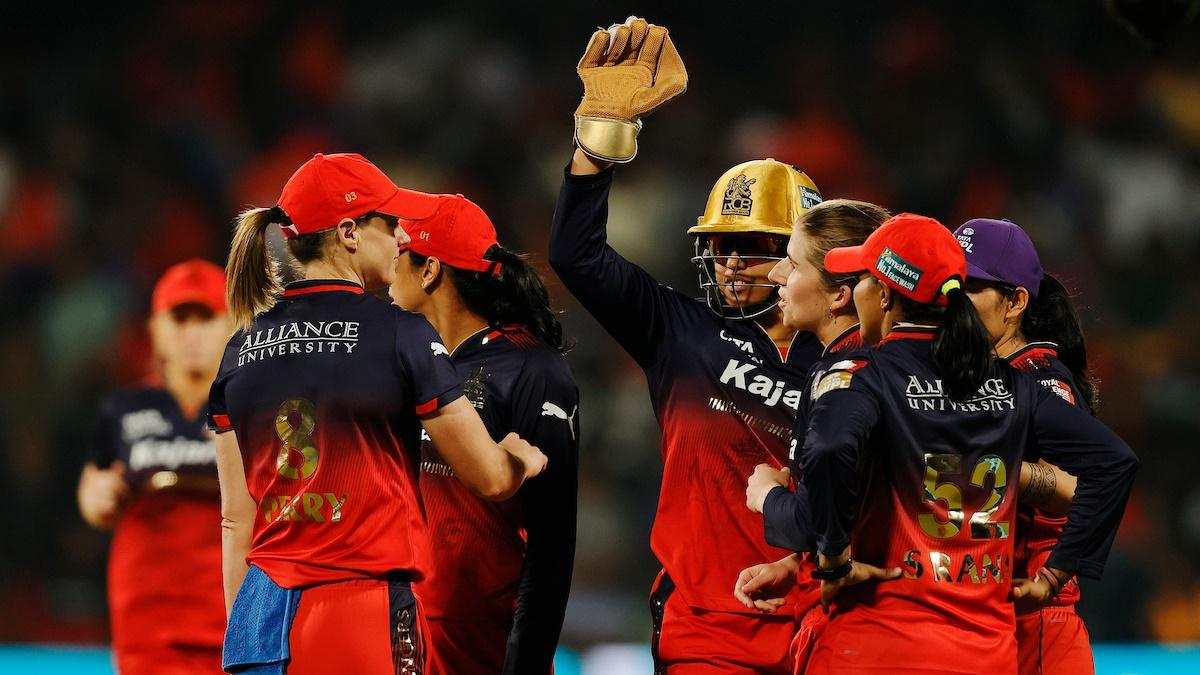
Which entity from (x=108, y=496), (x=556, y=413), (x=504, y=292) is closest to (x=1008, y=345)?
(x=556, y=413)

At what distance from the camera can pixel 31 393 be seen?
8.66 m

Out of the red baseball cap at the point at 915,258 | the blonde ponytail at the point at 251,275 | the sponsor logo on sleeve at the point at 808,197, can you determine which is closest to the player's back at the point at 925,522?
the red baseball cap at the point at 915,258

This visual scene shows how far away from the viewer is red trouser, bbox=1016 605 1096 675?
380 cm

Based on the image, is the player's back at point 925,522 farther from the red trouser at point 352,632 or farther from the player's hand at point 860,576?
the red trouser at point 352,632

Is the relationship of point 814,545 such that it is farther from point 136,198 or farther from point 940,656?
point 136,198

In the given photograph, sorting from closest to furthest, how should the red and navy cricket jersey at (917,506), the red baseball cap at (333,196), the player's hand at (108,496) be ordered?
the red and navy cricket jersey at (917,506) < the red baseball cap at (333,196) < the player's hand at (108,496)

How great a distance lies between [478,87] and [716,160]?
1651 mm

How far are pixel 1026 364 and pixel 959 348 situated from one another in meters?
0.87

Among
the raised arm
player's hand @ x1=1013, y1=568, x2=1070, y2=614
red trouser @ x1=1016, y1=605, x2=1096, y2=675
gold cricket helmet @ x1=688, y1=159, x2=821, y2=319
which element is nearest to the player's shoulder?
the raised arm

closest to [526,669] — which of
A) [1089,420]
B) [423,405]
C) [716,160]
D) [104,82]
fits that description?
[423,405]

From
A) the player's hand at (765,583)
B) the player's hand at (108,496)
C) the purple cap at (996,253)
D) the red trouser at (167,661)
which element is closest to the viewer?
the player's hand at (765,583)

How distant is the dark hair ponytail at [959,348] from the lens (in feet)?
9.92

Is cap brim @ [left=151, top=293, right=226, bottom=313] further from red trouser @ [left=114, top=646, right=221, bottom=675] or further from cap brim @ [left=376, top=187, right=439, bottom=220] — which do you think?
cap brim @ [left=376, top=187, right=439, bottom=220]

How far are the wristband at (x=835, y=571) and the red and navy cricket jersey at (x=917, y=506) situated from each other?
53 millimetres
